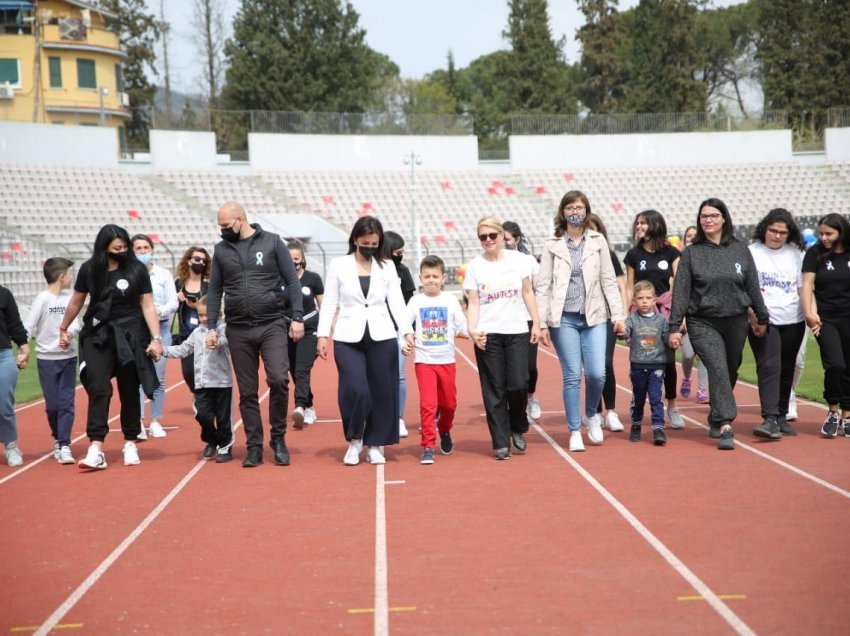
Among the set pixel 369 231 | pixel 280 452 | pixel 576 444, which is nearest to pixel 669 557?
pixel 576 444

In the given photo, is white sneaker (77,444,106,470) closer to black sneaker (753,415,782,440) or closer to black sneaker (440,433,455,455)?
black sneaker (440,433,455,455)

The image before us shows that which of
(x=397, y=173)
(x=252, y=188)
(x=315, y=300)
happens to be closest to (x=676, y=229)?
(x=397, y=173)

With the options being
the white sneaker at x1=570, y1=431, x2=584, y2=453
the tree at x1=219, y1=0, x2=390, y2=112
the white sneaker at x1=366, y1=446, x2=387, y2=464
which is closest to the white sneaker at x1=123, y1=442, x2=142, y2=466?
the white sneaker at x1=366, y1=446, x2=387, y2=464

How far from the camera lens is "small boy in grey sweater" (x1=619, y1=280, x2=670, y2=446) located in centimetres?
990

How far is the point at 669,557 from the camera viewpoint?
6078mm

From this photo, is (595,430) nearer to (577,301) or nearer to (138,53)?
(577,301)

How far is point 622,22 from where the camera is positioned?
257 ft

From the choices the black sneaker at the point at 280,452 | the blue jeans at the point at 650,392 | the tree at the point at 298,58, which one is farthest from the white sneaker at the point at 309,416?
the tree at the point at 298,58

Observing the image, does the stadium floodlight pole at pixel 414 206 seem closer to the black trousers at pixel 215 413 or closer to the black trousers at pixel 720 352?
the black trousers at pixel 215 413

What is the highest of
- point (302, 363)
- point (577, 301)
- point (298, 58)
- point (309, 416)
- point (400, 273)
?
point (298, 58)

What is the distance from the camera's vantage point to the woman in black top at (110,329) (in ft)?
30.7

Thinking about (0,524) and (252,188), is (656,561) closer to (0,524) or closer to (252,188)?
(0,524)

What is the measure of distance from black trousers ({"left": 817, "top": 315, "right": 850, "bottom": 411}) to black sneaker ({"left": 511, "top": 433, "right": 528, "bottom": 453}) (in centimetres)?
269

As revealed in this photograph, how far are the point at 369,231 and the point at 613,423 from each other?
10.5ft
